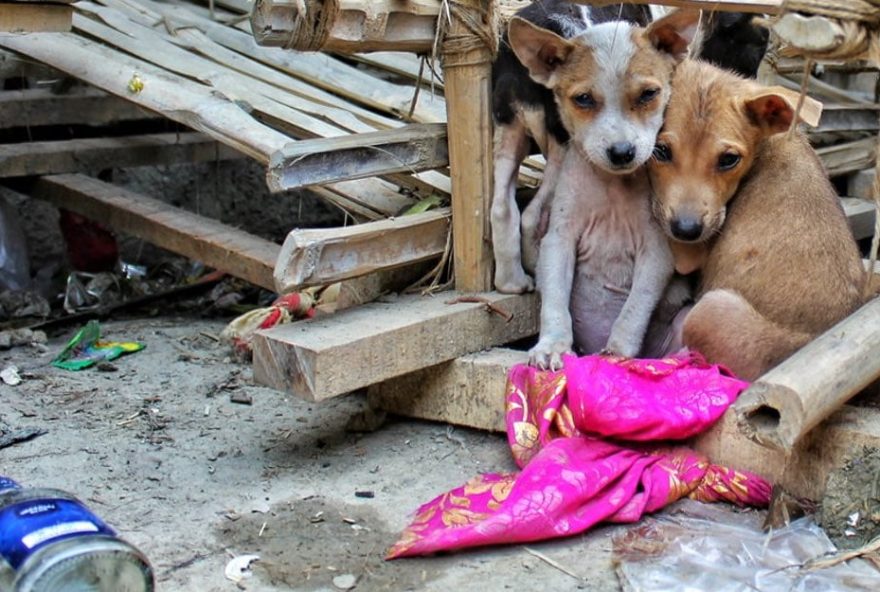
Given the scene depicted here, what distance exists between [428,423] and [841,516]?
1720mm

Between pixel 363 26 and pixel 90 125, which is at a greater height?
pixel 363 26

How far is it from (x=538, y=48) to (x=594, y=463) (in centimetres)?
160

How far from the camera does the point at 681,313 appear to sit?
197 inches

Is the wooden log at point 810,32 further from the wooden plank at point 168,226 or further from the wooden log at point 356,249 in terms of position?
the wooden plank at point 168,226

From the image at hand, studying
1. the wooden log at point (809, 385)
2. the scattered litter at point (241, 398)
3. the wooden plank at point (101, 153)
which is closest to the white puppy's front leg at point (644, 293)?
the wooden log at point (809, 385)

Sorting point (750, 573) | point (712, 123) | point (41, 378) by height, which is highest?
point (712, 123)

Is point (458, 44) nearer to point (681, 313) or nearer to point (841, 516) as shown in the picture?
point (681, 313)

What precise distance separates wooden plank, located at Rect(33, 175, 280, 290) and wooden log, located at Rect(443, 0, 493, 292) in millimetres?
1110

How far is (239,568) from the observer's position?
3.74m

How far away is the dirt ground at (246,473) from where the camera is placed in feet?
12.3

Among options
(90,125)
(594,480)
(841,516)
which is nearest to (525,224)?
(594,480)

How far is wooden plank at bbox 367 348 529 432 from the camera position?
469 cm

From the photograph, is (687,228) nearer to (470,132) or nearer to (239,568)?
(470,132)

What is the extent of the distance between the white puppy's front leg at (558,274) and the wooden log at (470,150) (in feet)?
0.82
